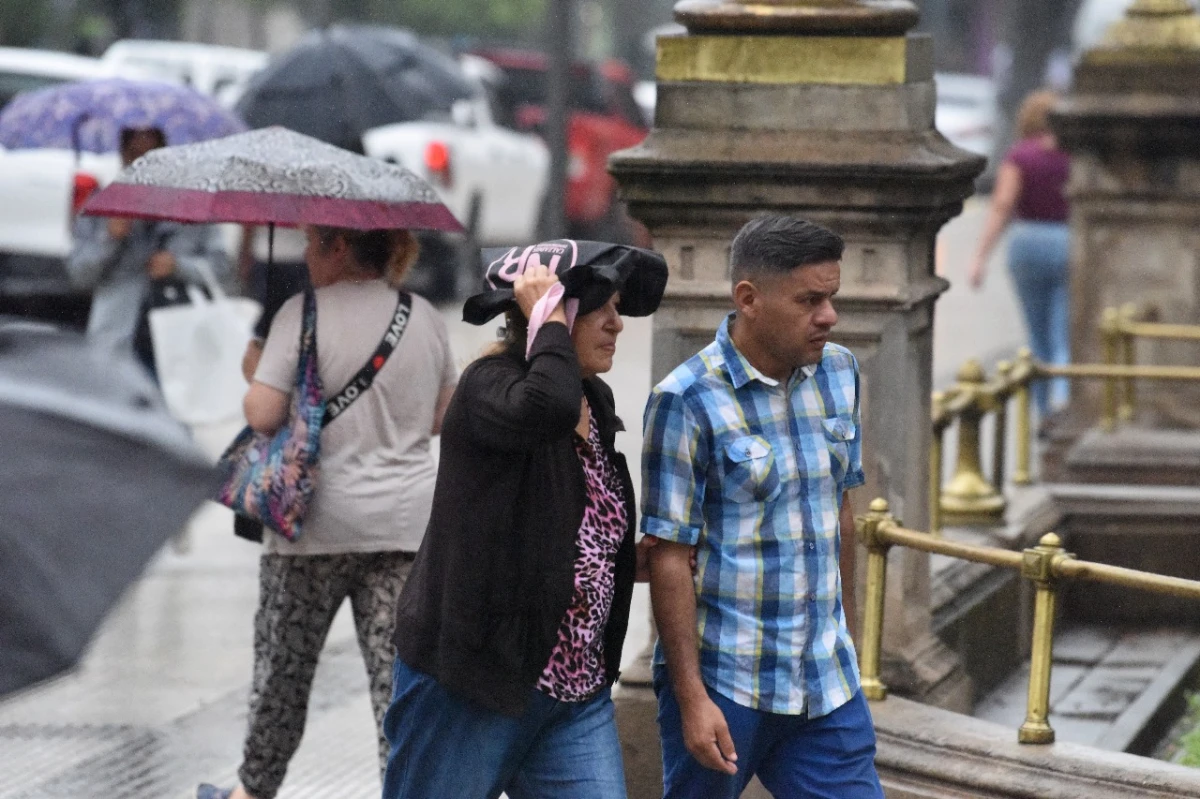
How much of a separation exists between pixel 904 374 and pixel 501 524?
196cm

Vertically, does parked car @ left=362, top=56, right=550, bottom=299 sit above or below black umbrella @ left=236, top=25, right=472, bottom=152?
below

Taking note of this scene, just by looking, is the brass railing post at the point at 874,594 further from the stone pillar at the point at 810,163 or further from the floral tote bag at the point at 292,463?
the floral tote bag at the point at 292,463

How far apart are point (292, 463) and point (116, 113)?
2.83 m

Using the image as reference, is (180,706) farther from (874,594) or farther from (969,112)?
(969,112)

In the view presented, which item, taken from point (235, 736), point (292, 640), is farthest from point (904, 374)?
point (235, 736)

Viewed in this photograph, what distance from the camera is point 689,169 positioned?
555cm

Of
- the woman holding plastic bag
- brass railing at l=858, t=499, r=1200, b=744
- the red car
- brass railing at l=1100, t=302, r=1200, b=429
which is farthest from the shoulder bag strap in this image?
the red car

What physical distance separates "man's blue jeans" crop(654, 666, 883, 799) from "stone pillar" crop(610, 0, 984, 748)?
1491 mm

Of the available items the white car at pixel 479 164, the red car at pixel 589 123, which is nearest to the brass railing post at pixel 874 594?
the white car at pixel 479 164

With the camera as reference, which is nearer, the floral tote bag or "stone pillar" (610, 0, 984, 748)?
the floral tote bag

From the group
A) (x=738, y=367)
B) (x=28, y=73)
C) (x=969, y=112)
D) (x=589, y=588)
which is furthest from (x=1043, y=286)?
(x=969, y=112)

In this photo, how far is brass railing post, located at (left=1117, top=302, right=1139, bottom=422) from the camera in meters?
9.48

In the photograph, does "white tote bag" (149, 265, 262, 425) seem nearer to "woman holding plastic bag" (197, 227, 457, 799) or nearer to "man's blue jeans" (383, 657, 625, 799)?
"woman holding plastic bag" (197, 227, 457, 799)

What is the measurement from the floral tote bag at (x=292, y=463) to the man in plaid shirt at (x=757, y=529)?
1435mm
